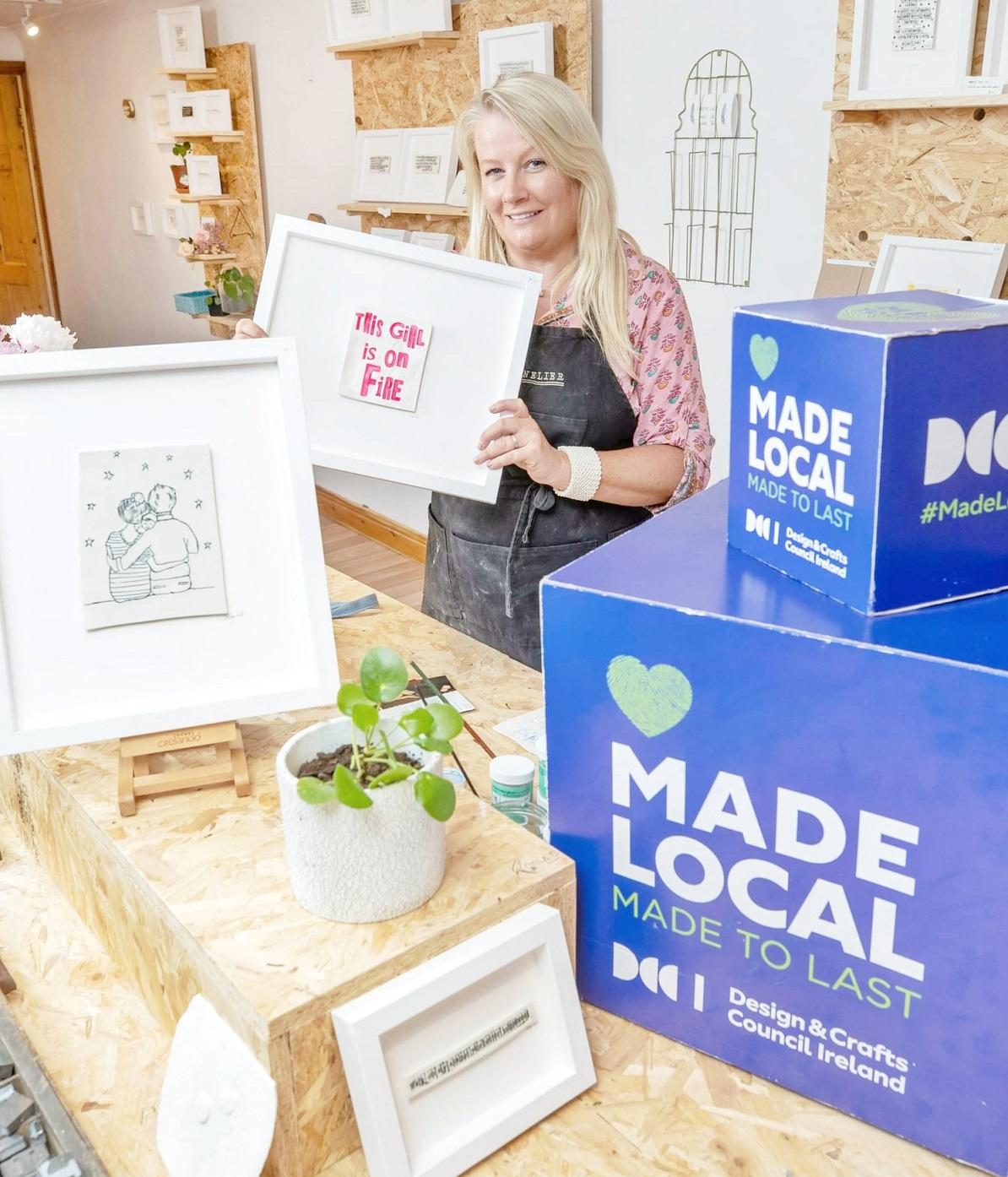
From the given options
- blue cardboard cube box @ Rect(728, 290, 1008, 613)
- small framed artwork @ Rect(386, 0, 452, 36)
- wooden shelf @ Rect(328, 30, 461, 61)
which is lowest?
blue cardboard cube box @ Rect(728, 290, 1008, 613)

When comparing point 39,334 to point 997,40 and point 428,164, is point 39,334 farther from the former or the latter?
point 428,164

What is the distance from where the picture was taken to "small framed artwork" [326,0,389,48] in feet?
13.5

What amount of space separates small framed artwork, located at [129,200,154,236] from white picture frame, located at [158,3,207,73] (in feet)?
4.20

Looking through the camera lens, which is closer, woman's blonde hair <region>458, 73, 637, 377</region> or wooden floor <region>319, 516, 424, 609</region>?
woman's blonde hair <region>458, 73, 637, 377</region>

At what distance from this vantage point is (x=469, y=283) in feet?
5.99

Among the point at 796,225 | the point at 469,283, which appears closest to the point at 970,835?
the point at 469,283

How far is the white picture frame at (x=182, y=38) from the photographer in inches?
219

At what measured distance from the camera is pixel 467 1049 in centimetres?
91

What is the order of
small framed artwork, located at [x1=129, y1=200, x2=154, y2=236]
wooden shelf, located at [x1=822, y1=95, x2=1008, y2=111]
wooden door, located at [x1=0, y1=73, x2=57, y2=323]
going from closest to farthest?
wooden shelf, located at [x1=822, y1=95, x2=1008, y2=111] < small framed artwork, located at [x1=129, y1=200, x2=154, y2=236] < wooden door, located at [x1=0, y1=73, x2=57, y2=323]

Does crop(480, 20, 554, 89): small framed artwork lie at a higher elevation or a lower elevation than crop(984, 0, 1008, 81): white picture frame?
higher

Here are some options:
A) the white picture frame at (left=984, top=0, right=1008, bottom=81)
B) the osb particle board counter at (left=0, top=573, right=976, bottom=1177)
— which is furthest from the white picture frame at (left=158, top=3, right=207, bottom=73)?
the osb particle board counter at (left=0, top=573, right=976, bottom=1177)

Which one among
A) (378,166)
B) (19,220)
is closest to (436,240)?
(378,166)

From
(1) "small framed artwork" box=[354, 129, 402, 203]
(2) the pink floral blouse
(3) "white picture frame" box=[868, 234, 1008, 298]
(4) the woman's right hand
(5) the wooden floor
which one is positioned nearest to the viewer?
(4) the woman's right hand

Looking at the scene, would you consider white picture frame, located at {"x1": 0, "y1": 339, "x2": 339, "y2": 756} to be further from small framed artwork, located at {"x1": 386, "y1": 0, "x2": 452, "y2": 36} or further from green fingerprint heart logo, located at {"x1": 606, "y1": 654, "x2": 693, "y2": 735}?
small framed artwork, located at {"x1": 386, "y1": 0, "x2": 452, "y2": 36}
